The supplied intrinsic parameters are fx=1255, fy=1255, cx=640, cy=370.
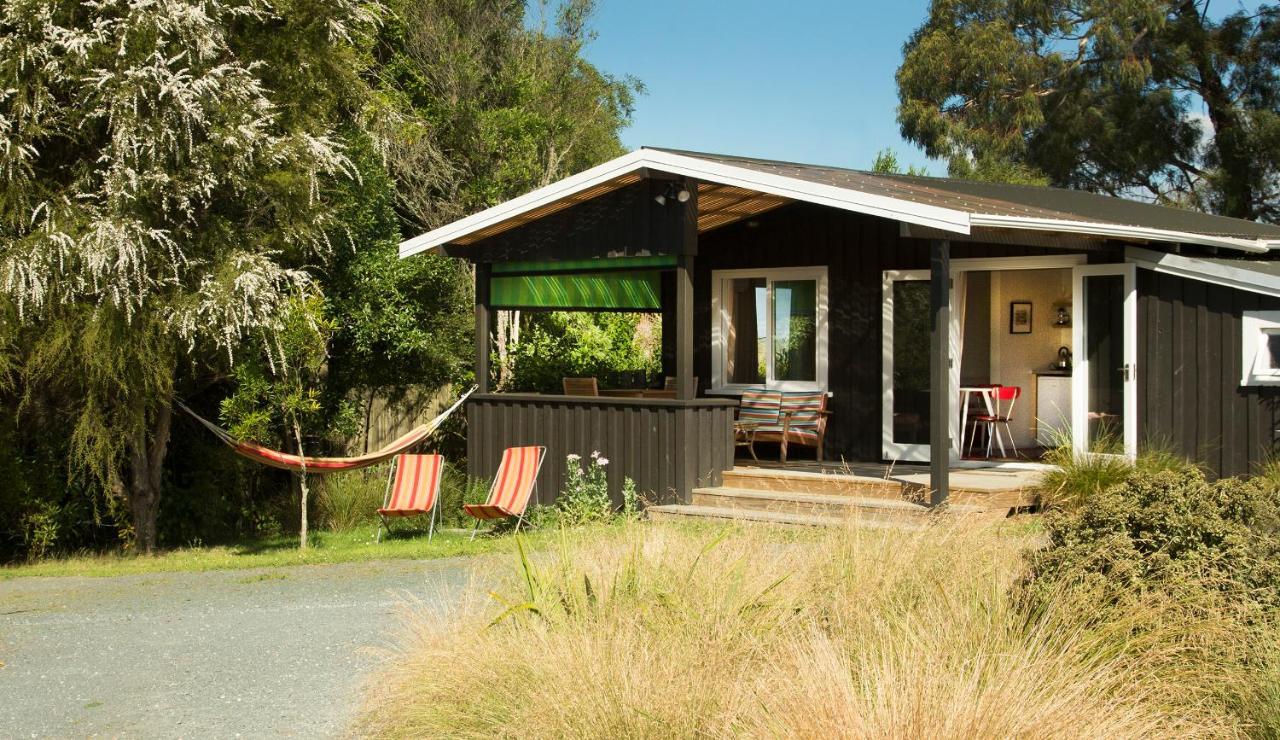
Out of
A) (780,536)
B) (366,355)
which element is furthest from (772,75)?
(780,536)

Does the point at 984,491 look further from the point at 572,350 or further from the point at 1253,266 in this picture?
the point at 572,350

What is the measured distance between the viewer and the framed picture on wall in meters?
13.7

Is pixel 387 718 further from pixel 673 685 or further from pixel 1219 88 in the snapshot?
pixel 1219 88

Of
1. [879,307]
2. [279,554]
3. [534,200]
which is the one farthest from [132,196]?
A: [879,307]

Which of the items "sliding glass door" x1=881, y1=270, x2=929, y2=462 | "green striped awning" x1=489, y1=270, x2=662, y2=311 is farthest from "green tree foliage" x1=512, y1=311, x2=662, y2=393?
"sliding glass door" x1=881, y1=270, x2=929, y2=462

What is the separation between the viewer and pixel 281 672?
537 cm

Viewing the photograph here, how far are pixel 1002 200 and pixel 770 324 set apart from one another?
2573mm

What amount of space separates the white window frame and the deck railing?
1.64m

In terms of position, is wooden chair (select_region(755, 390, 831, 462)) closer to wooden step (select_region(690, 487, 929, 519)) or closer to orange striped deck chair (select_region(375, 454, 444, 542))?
wooden step (select_region(690, 487, 929, 519))

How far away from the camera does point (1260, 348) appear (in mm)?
9703

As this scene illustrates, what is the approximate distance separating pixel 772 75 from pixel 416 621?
1300 inches

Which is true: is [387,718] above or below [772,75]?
below

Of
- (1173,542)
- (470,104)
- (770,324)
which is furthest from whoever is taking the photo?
(470,104)

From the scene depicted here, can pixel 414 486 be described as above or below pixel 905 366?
below
